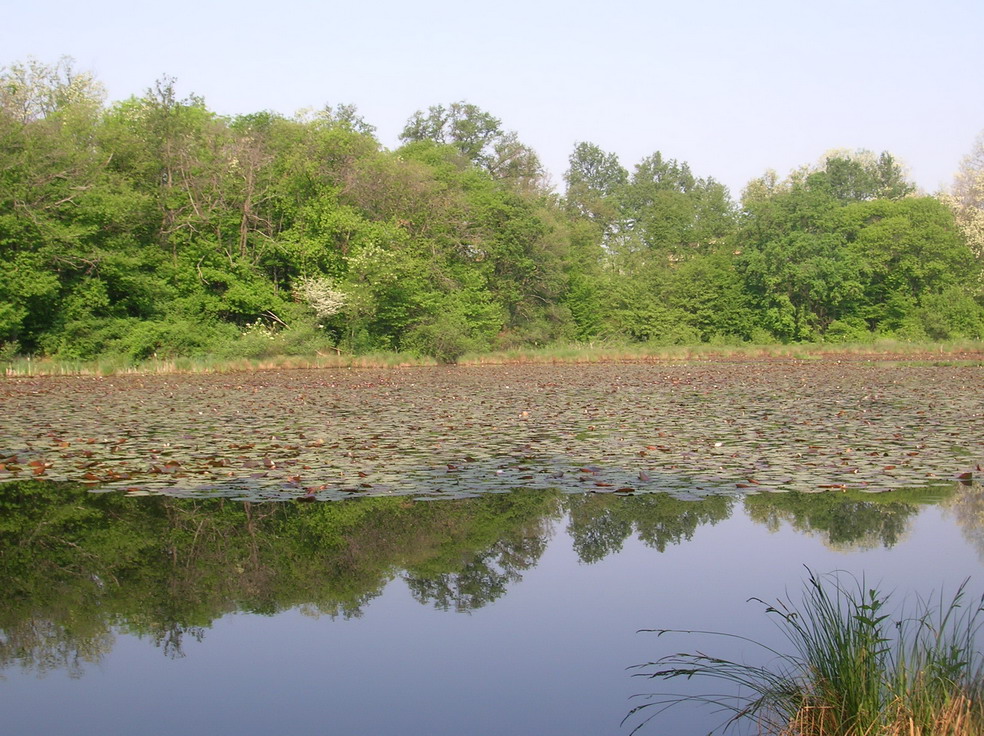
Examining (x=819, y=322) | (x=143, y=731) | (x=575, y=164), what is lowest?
(x=143, y=731)

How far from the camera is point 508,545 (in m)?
7.14

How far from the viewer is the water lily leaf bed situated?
9.03 meters

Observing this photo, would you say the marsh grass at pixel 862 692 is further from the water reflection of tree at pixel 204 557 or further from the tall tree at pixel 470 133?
the tall tree at pixel 470 133

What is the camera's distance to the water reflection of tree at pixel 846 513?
711cm

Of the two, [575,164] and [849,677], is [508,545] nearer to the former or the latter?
[849,677]

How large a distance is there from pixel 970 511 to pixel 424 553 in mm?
4596

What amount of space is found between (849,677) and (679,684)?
4.05 feet

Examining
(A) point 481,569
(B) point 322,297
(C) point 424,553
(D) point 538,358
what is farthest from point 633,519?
(D) point 538,358

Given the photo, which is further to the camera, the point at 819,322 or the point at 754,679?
the point at 819,322

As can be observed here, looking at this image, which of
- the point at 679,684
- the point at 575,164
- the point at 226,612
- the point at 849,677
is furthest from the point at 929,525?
the point at 575,164

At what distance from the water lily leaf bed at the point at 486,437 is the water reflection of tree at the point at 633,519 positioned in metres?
0.13

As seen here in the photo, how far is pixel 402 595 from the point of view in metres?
5.93

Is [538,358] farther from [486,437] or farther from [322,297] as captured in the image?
[486,437]

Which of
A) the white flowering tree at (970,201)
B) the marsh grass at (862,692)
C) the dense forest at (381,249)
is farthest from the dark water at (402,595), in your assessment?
the white flowering tree at (970,201)
